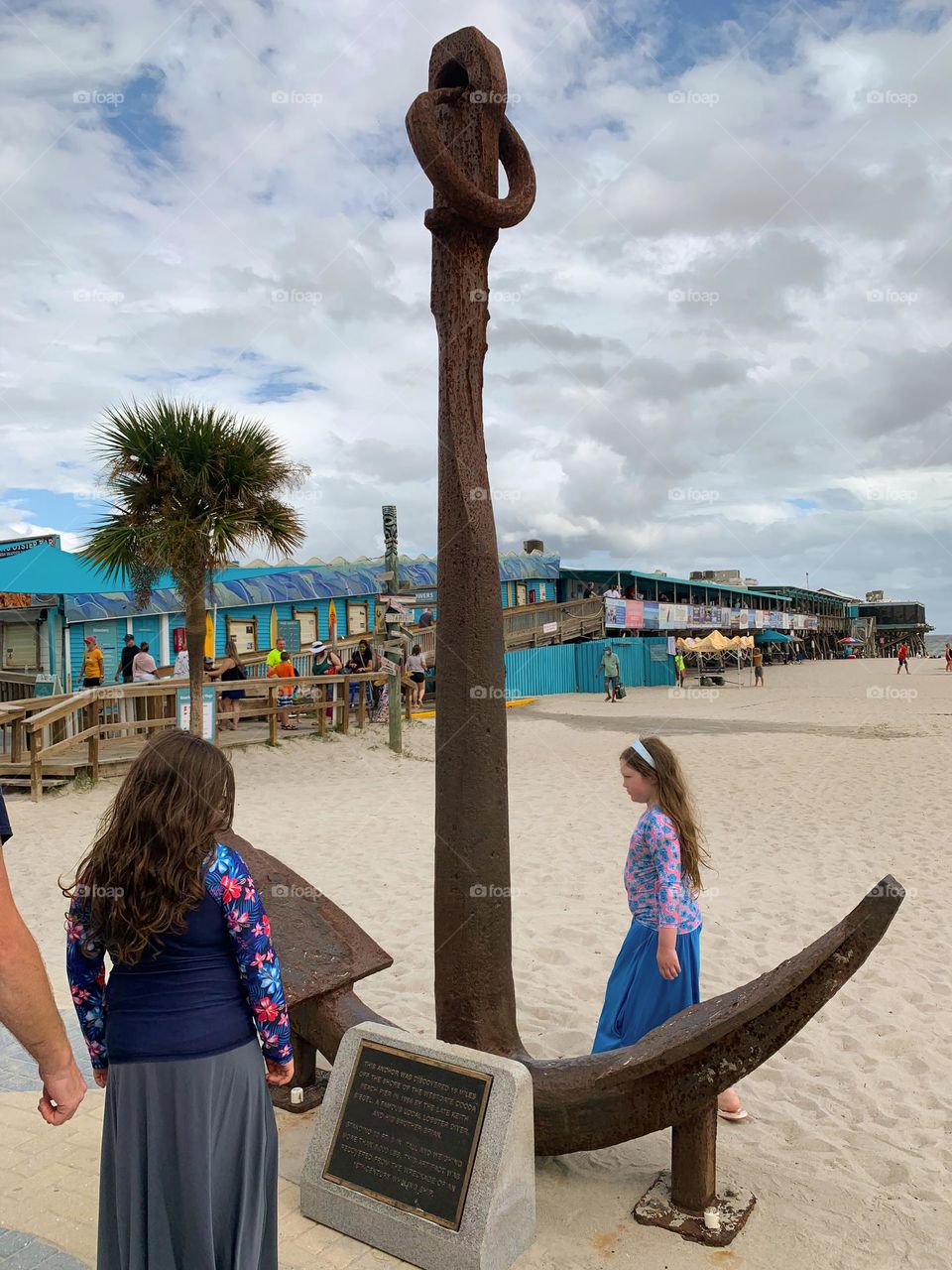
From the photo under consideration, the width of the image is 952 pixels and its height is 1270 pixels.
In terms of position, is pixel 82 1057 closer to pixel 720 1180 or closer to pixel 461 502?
pixel 720 1180

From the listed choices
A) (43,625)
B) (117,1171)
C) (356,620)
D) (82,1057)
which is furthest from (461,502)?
(356,620)

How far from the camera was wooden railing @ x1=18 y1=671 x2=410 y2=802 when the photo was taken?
1027 centimetres

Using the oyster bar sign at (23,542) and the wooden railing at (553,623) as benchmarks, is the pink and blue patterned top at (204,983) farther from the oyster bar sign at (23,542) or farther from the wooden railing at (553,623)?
the wooden railing at (553,623)

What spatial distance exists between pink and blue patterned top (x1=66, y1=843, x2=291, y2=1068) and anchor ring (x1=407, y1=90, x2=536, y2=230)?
8.08 ft

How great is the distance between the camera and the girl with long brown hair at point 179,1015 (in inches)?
81.2

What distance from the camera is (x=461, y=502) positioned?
3.45 m

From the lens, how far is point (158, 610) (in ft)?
56.6

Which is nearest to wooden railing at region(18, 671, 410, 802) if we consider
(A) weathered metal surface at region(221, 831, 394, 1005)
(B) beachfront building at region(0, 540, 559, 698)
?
(B) beachfront building at region(0, 540, 559, 698)

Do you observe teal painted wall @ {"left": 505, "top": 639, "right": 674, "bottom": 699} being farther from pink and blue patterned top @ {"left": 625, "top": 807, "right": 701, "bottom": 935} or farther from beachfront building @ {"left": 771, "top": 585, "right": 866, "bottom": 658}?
beachfront building @ {"left": 771, "top": 585, "right": 866, "bottom": 658}

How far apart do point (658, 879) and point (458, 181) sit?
8.68 ft

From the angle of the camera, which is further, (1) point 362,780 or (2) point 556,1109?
(1) point 362,780

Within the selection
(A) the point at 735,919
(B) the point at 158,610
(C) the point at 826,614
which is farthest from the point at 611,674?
(C) the point at 826,614

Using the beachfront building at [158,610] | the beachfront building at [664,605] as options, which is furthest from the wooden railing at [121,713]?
the beachfront building at [664,605]

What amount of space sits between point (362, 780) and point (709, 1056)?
10.0m
